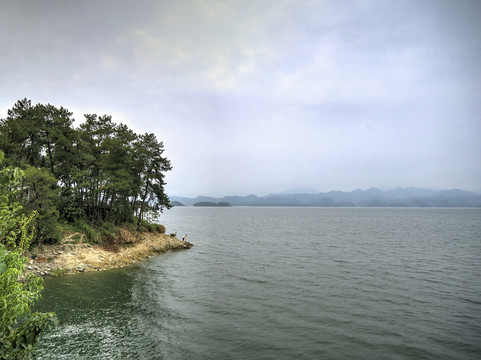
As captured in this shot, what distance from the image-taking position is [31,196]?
2959 centimetres

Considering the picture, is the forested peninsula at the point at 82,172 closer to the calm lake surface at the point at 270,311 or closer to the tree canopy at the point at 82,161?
the tree canopy at the point at 82,161

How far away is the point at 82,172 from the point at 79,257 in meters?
12.0

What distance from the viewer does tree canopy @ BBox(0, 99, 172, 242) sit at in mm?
35775

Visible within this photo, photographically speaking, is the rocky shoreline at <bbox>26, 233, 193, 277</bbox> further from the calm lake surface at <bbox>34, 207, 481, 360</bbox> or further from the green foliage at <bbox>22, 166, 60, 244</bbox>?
the calm lake surface at <bbox>34, 207, 481, 360</bbox>

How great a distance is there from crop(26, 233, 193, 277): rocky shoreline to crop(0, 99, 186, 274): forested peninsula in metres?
0.21

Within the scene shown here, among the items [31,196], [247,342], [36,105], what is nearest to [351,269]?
[247,342]

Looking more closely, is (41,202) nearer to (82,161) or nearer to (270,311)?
(82,161)

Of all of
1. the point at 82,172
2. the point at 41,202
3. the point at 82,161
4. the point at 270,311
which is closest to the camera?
the point at 270,311

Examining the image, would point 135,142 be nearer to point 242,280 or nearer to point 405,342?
point 242,280

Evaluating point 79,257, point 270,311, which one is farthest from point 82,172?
point 270,311

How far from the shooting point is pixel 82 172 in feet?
122

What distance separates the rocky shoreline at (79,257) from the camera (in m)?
29.2

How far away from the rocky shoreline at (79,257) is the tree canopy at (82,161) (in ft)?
6.50

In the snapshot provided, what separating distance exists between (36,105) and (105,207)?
18.9 meters
